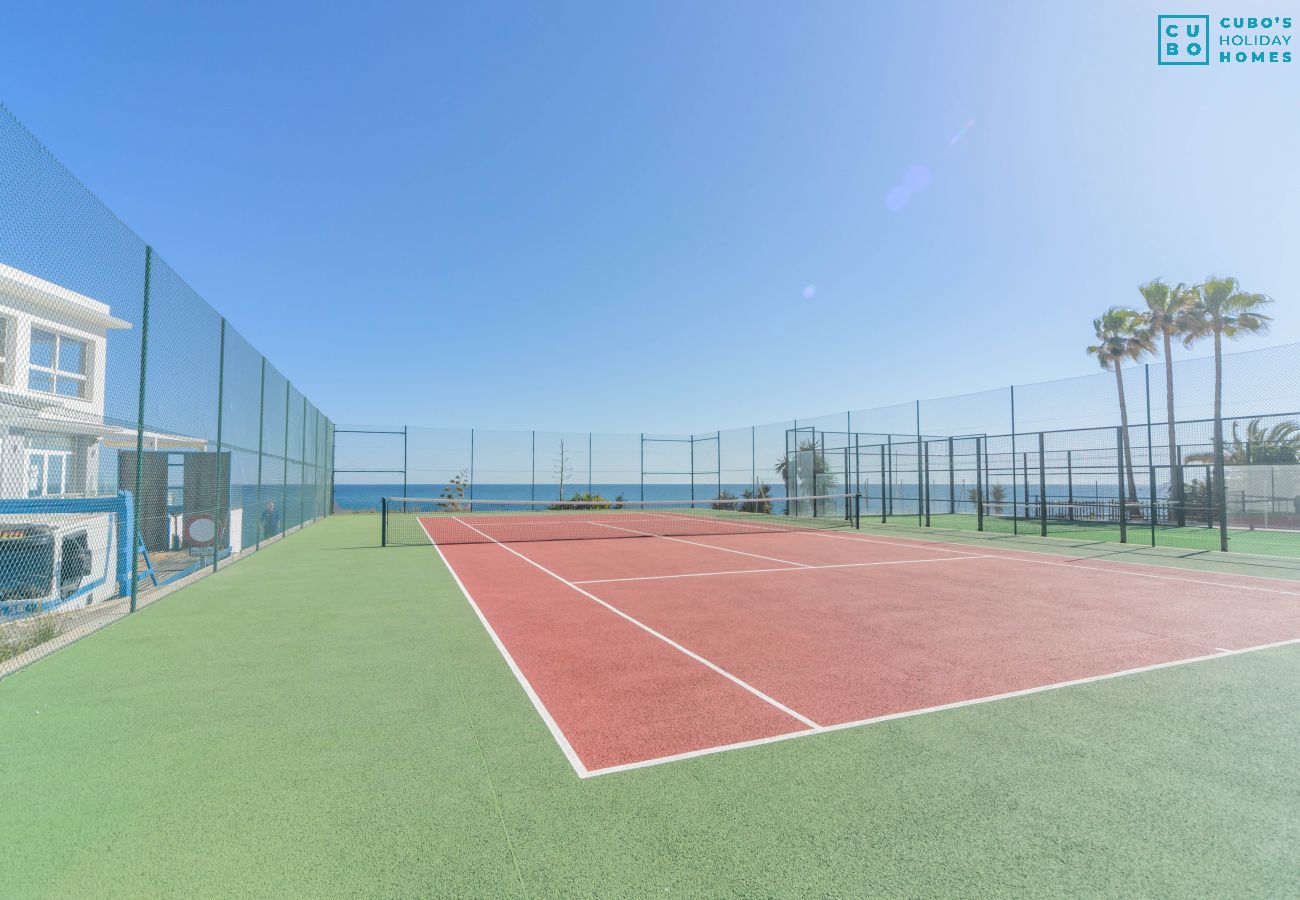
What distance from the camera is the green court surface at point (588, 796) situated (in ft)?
6.88

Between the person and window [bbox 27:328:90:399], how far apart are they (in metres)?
9.06

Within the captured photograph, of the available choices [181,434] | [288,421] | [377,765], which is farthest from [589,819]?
[288,421]

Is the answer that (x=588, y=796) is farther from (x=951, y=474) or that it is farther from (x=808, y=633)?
(x=951, y=474)

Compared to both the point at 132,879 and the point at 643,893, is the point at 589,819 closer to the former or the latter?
the point at 643,893

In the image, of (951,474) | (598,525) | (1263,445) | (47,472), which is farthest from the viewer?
(951,474)

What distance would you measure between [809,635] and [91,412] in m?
6.61

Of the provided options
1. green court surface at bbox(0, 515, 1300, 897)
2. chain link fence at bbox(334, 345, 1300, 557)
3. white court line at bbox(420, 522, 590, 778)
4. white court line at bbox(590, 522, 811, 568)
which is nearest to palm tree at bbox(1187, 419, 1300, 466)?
chain link fence at bbox(334, 345, 1300, 557)

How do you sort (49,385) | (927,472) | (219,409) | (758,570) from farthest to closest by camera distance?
1. (927,472)
2. (758,570)
3. (219,409)
4. (49,385)

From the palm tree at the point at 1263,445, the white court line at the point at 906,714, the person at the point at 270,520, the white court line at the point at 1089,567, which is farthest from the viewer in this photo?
the palm tree at the point at 1263,445

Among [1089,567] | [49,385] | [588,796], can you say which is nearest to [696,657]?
[588,796]


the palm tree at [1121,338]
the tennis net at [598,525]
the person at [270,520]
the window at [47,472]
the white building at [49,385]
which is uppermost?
the palm tree at [1121,338]

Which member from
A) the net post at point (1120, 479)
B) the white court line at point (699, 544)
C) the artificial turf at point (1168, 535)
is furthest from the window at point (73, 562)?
the net post at point (1120, 479)

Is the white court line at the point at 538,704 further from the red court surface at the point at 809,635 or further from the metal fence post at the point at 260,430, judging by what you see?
the metal fence post at the point at 260,430

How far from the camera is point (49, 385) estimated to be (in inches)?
184
